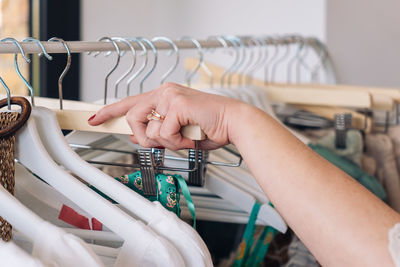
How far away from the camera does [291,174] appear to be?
652mm

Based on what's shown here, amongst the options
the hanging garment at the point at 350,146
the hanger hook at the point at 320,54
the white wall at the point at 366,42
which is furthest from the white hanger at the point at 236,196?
the white wall at the point at 366,42

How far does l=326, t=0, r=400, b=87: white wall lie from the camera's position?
2400 mm

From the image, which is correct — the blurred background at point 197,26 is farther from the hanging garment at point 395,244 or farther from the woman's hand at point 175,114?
the hanging garment at point 395,244

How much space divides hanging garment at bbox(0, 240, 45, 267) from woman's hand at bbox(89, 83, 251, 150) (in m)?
0.26

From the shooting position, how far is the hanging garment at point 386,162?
5.07 ft

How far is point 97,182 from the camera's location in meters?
0.72

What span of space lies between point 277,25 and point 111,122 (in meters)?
1.75

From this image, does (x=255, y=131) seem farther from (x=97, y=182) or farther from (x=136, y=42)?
(x=136, y=42)

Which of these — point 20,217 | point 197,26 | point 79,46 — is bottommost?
point 20,217

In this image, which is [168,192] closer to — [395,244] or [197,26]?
[395,244]

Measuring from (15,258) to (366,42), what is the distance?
222cm

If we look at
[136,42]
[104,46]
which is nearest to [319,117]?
[136,42]

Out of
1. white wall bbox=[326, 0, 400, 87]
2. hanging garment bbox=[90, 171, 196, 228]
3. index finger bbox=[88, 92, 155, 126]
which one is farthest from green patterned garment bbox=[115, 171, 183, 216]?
white wall bbox=[326, 0, 400, 87]

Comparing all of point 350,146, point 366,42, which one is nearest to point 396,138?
point 350,146
